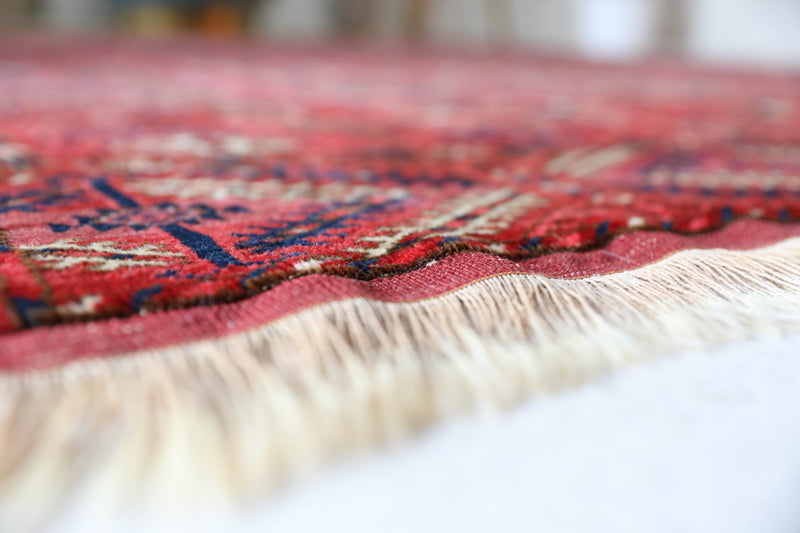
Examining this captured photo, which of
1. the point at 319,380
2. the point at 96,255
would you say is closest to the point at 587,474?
the point at 319,380

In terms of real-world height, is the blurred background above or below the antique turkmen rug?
above

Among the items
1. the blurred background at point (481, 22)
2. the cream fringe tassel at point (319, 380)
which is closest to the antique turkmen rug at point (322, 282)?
the cream fringe tassel at point (319, 380)

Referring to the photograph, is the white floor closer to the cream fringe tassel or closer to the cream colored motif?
the cream fringe tassel

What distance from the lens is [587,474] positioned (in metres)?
0.19

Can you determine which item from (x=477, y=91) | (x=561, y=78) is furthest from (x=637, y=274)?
(x=561, y=78)

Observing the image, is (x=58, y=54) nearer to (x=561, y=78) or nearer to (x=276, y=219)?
(x=561, y=78)

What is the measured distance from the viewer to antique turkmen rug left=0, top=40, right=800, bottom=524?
187 mm

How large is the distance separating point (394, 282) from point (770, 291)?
0.17m

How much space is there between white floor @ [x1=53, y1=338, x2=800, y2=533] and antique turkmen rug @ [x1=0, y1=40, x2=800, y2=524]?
1 cm

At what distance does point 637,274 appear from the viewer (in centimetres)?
29

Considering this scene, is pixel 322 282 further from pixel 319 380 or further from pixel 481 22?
pixel 481 22

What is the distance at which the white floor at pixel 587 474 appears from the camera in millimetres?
171

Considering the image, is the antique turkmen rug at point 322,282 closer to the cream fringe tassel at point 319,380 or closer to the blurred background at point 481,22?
the cream fringe tassel at point 319,380

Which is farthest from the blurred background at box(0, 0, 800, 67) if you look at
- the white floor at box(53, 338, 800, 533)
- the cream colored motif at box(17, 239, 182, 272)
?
the white floor at box(53, 338, 800, 533)
